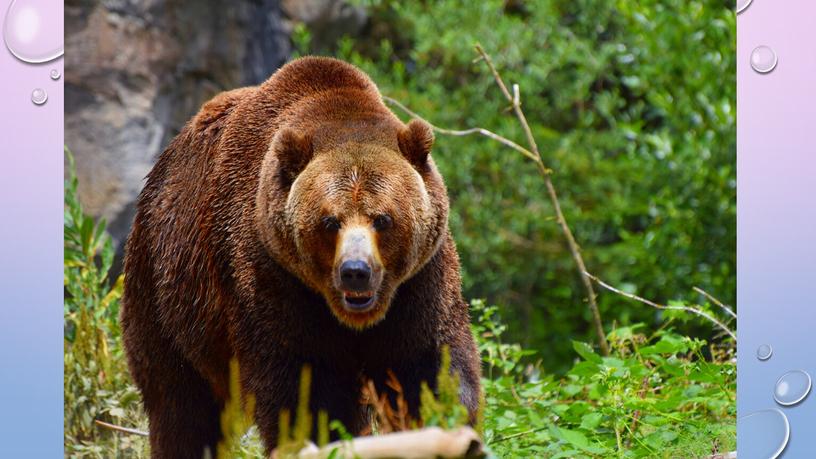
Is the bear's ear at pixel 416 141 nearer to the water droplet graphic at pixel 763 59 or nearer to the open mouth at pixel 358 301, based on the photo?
the open mouth at pixel 358 301

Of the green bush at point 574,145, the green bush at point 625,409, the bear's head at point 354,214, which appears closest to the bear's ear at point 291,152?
the bear's head at point 354,214

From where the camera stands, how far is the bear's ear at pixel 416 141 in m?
4.38

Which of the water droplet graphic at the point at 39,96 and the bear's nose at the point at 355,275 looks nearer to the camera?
the bear's nose at the point at 355,275

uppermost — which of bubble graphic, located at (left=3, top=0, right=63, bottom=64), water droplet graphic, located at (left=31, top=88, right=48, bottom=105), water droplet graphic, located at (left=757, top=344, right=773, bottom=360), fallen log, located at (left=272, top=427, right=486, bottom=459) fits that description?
bubble graphic, located at (left=3, top=0, right=63, bottom=64)

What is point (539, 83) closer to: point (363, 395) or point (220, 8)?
point (220, 8)

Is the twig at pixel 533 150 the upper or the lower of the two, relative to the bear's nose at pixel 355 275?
upper

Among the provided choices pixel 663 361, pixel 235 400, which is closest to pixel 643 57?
pixel 663 361

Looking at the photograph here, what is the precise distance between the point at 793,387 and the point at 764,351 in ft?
0.47

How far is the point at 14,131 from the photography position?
422 centimetres

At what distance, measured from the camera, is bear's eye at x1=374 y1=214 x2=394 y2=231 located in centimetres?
412

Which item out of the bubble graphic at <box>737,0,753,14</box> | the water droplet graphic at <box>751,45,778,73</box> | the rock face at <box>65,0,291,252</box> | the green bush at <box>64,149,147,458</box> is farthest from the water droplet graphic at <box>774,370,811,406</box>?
the rock face at <box>65,0,291,252</box>

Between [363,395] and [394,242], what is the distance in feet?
2.27

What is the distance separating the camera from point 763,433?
411cm

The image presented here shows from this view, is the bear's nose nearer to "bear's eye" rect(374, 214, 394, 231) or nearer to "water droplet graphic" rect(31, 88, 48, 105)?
"bear's eye" rect(374, 214, 394, 231)
